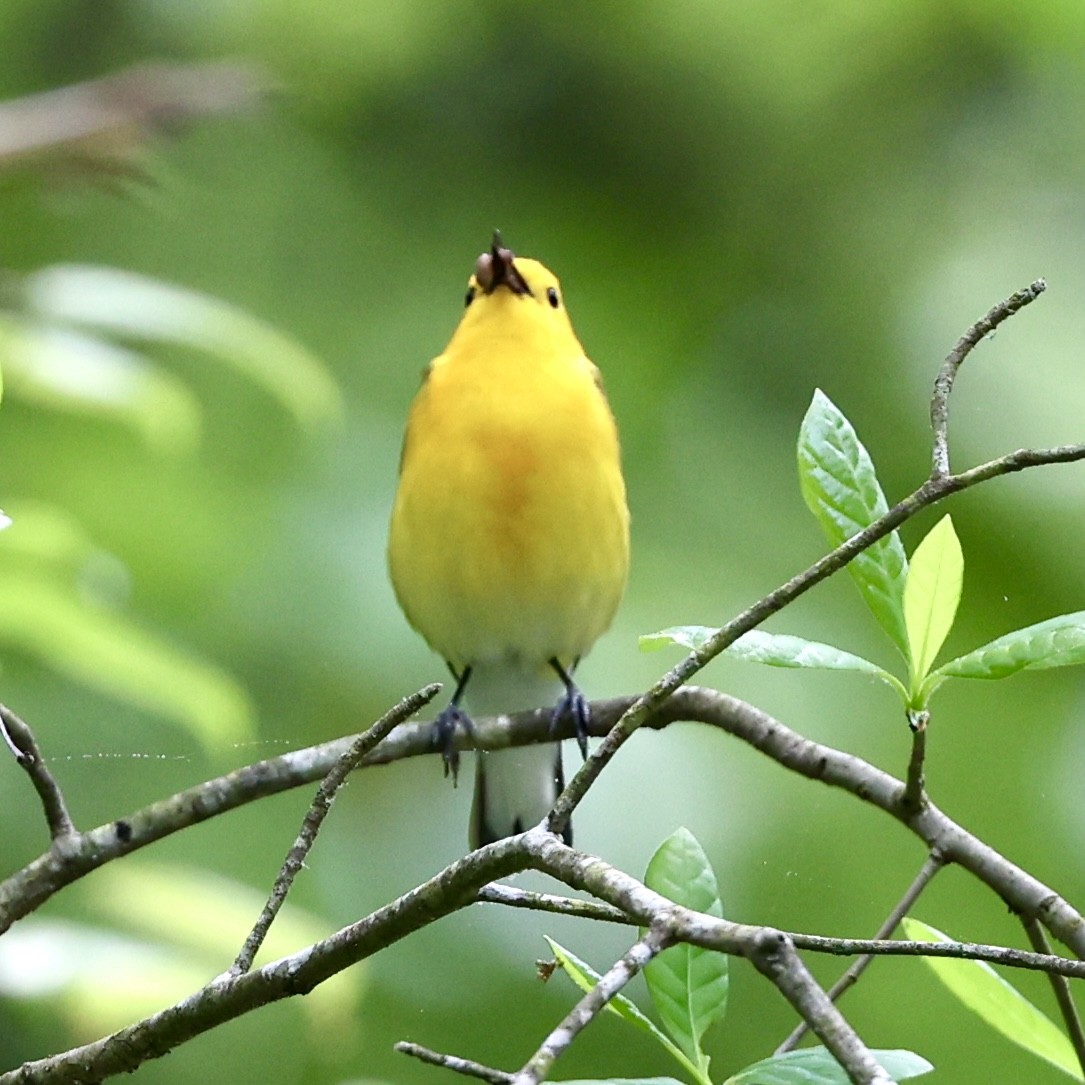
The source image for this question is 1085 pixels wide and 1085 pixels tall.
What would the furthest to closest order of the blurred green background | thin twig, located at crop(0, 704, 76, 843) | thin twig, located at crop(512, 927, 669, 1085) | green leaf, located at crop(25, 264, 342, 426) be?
the blurred green background → green leaf, located at crop(25, 264, 342, 426) → thin twig, located at crop(0, 704, 76, 843) → thin twig, located at crop(512, 927, 669, 1085)

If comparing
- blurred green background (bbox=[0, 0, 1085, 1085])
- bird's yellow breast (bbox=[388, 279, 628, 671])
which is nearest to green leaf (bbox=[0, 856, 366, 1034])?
blurred green background (bbox=[0, 0, 1085, 1085])

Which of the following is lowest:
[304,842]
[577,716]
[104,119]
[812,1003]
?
[812,1003]

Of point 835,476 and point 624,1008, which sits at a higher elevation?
point 835,476

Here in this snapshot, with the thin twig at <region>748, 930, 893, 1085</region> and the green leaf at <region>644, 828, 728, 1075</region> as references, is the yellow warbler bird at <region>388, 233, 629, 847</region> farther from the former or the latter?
the thin twig at <region>748, 930, 893, 1085</region>

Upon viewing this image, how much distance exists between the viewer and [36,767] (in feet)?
1.74

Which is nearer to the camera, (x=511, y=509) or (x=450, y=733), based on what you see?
(x=450, y=733)

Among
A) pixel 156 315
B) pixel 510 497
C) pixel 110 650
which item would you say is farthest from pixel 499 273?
pixel 110 650

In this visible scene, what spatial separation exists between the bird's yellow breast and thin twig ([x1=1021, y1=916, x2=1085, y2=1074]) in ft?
1.64

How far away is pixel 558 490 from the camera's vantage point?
0.95 m

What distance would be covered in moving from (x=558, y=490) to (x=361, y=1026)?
0.36 metres

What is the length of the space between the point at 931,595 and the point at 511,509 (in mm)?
481

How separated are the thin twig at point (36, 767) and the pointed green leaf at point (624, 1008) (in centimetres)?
21

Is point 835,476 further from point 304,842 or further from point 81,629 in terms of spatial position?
point 81,629

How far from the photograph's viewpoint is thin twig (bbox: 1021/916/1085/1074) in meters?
0.47
